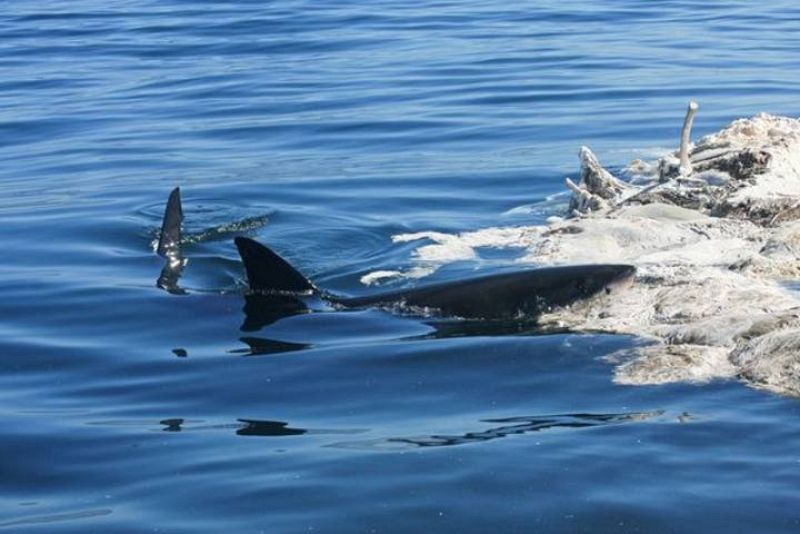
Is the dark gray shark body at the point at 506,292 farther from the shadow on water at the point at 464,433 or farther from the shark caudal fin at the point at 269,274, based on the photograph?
the shadow on water at the point at 464,433

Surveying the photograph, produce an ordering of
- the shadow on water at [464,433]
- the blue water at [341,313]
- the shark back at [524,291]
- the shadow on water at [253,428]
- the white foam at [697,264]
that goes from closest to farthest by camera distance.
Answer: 1. the blue water at [341,313]
2. the shadow on water at [464,433]
3. the shadow on water at [253,428]
4. the white foam at [697,264]
5. the shark back at [524,291]

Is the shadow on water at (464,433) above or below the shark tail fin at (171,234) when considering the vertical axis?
below

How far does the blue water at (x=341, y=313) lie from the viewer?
6453 mm

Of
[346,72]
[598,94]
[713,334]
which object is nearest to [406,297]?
[713,334]

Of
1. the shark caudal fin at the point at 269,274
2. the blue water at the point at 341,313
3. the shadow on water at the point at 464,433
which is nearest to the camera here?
the blue water at the point at 341,313

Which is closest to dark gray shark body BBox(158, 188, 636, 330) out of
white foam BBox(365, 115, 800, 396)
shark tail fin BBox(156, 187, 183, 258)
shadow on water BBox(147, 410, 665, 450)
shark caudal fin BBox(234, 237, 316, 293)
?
shark caudal fin BBox(234, 237, 316, 293)

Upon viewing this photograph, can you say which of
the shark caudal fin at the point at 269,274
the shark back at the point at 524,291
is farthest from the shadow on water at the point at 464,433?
the shark caudal fin at the point at 269,274

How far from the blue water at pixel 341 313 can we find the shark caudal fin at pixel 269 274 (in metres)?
0.26

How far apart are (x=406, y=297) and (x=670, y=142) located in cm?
Result: 679

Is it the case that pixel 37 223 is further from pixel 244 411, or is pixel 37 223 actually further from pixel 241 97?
pixel 241 97

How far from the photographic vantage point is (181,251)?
11438 millimetres

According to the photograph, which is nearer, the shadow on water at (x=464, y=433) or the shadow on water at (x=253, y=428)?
the shadow on water at (x=464, y=433)

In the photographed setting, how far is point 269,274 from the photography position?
32.2 feet

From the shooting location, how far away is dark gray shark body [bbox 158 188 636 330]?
9.06 meters
